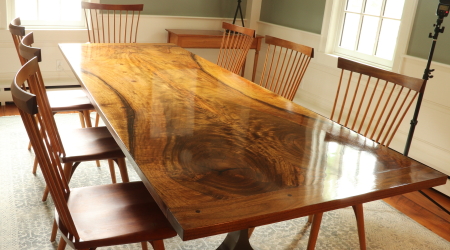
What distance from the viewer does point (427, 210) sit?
275 centimetres

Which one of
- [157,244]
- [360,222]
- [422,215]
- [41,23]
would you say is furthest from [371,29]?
[41,23]

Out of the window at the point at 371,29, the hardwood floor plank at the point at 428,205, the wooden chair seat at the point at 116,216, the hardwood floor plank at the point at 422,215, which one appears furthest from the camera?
the window at the point at 371,29

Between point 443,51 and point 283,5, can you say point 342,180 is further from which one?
point 283,5

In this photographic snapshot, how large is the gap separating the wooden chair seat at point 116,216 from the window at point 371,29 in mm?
2587

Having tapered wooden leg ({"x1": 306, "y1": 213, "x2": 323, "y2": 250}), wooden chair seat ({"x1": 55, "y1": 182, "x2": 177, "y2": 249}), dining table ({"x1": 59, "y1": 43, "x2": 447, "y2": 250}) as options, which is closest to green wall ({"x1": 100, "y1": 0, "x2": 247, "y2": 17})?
dining table ({"x1": 59, "y1": 43, "x2": 447, "y2": 250})

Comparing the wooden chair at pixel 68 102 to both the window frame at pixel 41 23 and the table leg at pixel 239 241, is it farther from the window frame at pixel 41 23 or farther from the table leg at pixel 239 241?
the window frame at pixel 41 23

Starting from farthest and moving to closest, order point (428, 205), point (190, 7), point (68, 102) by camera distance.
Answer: point (190, 7)
point (428, 205)
point (68, 102)

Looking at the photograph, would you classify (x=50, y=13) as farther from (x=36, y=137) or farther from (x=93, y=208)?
(x=36, y=137)

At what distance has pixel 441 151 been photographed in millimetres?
3104

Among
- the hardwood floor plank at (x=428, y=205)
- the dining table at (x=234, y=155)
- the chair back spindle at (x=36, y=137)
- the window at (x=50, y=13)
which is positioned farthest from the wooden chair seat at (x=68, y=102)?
the hardwood floor plank at (x=428, y=205)

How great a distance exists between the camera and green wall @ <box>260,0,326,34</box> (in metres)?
4.25

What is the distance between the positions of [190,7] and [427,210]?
3308mm

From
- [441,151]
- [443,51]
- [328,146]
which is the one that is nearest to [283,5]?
[443,51]

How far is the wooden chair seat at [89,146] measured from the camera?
1.97 meters
